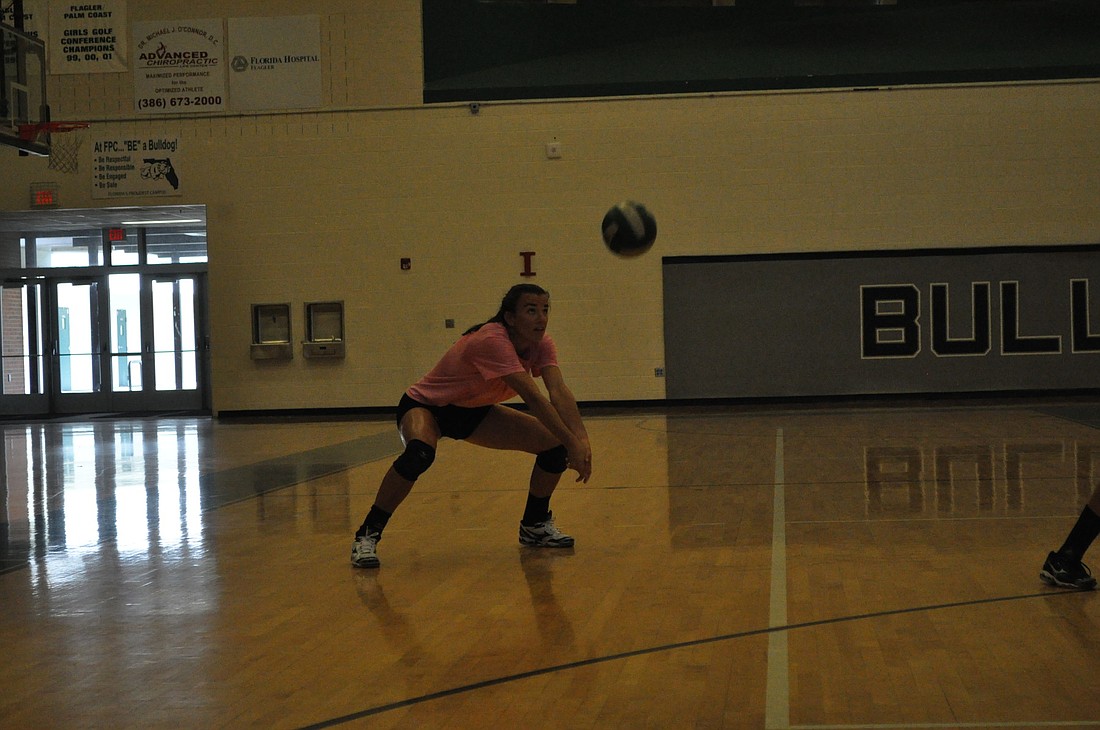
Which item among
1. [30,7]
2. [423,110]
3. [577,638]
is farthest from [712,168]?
[577,638]

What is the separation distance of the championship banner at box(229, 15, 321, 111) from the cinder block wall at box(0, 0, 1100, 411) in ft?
0.58

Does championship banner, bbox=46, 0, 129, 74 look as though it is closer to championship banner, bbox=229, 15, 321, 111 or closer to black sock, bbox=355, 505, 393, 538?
championship banner, bbox=229, 15, 321, 111

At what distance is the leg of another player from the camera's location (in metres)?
4.03

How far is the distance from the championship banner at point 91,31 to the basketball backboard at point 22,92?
3.89m

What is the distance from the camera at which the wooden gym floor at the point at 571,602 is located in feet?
9.53

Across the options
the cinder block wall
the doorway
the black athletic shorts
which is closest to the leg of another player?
the black athletic shorts

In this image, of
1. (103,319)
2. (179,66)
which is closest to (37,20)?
(179,66)

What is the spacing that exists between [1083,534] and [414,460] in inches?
102

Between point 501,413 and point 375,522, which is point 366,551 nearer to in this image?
point 375,522

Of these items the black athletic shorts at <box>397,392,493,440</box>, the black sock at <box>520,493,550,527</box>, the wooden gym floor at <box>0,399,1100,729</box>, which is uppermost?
the black athletic shorts at <box>397,392,493,440</box>

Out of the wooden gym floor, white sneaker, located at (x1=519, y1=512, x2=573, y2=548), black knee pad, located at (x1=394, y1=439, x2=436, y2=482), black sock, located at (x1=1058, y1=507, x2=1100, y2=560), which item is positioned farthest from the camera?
white sneaker, located at (x1=519, y1=512, x2=573, y2=548)

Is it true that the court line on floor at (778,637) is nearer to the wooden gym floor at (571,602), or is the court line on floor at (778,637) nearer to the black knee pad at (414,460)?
the wooden gym floor at (571,602)

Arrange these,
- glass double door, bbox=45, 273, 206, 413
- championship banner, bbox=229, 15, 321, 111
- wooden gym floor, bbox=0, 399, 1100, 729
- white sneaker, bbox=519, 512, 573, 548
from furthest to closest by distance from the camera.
Result: glass double door, bbox=45, 273, 206, 413 < championship banner, bbox=229, 15, 321, 111 < white sneaker, bbox=519, 512, 573, 548 < wooden gym floor, bbox=0, 399, 1100, 729

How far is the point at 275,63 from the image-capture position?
617 inches
